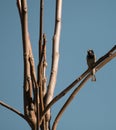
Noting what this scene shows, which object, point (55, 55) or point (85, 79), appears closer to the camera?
point (85, 79)

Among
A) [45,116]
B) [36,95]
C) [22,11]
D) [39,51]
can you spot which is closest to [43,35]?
[39,51]

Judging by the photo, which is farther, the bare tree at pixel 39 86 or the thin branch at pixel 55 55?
the thin branch at pixel 55 55

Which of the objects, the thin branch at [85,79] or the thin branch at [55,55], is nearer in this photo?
the thin branch at [85,79]

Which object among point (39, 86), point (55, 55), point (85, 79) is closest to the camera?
point (39, 86)

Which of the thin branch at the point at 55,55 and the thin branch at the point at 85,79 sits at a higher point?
the thin branch at the point at 55,55

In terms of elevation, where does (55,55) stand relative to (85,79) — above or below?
above

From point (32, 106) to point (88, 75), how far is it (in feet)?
1.53

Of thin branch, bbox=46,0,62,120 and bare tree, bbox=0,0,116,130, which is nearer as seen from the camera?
bare tree, bbox=0,0,116,130

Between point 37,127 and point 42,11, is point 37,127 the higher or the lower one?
the lower one

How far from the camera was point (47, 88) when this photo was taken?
220 cm

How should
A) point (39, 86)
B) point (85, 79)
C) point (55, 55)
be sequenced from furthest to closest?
point (55, 55) → point (85, 79) → point (39, 86)

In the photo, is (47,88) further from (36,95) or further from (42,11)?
(42,11)

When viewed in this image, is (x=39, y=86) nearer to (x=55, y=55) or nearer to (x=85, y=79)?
(x=85, y=79)

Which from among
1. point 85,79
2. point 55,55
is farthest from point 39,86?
point 55,55
